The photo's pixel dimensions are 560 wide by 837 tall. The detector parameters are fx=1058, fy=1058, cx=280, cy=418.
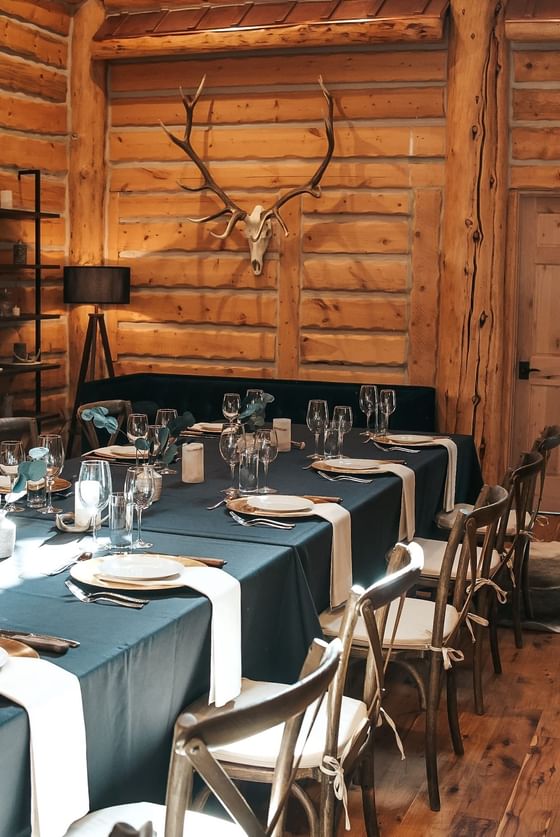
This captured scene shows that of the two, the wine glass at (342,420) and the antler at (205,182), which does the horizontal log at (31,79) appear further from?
the wine glass at (342,420)

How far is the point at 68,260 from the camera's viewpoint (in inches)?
322

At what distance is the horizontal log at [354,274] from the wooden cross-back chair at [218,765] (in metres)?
5.80

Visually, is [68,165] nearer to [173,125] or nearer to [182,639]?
[173,125]

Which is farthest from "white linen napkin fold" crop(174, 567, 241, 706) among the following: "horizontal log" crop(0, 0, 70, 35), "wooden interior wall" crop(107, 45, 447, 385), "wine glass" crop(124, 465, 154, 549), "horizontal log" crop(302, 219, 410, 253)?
"horizontal log" crop(0, 0, 70, 35)

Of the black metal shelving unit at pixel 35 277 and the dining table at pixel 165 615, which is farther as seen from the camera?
the black metal shelving unit at pixel 35 277

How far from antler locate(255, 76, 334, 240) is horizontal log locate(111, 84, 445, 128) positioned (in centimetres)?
16

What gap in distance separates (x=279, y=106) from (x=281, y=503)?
4.96m

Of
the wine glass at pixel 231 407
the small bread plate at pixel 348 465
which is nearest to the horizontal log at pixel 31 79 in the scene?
the wine glass at pixel 231 407

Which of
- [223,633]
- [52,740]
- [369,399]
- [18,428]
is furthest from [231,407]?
[52,740]

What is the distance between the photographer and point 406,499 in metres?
4.09

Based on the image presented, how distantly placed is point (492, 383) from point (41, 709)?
585 centimetres

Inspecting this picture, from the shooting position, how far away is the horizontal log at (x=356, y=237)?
295 inches

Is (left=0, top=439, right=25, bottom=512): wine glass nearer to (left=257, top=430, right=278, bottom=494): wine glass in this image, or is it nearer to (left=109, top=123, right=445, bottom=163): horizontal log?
(left=257, top=430, right=278, bottom=494): wine glass

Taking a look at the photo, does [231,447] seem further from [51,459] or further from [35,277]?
[35,277]
